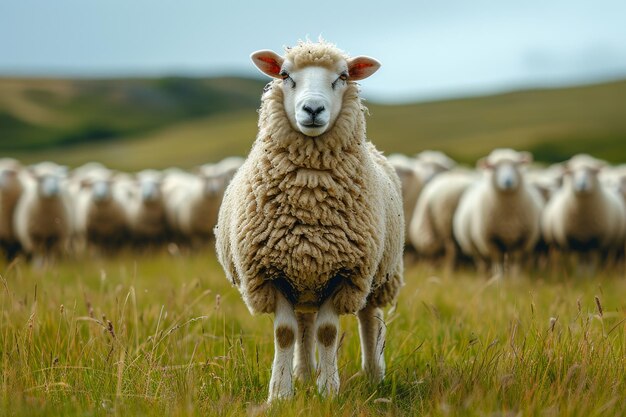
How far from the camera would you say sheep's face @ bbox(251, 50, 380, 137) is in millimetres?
3594

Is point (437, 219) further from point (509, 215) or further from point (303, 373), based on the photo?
point (303, 373)

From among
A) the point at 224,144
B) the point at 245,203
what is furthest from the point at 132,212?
the point at 224,144

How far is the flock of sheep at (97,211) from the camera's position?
10523 mm

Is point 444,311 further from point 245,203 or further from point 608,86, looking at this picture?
point 608,86

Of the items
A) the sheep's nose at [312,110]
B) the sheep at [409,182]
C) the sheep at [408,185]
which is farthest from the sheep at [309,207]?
the sheep at [408,185]

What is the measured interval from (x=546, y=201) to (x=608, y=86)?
163ft

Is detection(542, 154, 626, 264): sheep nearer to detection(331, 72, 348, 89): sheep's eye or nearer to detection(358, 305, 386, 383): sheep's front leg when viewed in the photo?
detection(358, 305, 386, 383): sheep's front leg

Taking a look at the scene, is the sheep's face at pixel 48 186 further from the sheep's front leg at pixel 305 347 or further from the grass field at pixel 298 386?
the sheep's front leg at pixel 305 347

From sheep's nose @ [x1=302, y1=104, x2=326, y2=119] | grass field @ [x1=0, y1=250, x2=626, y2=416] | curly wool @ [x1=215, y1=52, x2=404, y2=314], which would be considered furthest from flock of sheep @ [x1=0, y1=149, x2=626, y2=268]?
sheep's nose @ [x1=302, y1=104, x2=326, y2=119]

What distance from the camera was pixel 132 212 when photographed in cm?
1312

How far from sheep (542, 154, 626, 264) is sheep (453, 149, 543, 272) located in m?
0.51

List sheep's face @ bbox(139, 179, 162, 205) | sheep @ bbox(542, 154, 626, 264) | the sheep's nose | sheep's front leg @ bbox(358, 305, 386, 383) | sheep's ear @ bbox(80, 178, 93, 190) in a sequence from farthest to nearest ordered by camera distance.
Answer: sheep's ear @ bbox(80, 178, 93, 190)
sheep's face @ bbox(139, 179, 162, 205)
sheep @ bbox(542, 154, 626, 264)
sheep's front leg @ bbox(358, 305, 386, 383)
the sheep's nose

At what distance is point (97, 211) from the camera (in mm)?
11930

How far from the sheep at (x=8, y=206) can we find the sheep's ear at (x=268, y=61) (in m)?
8.22
